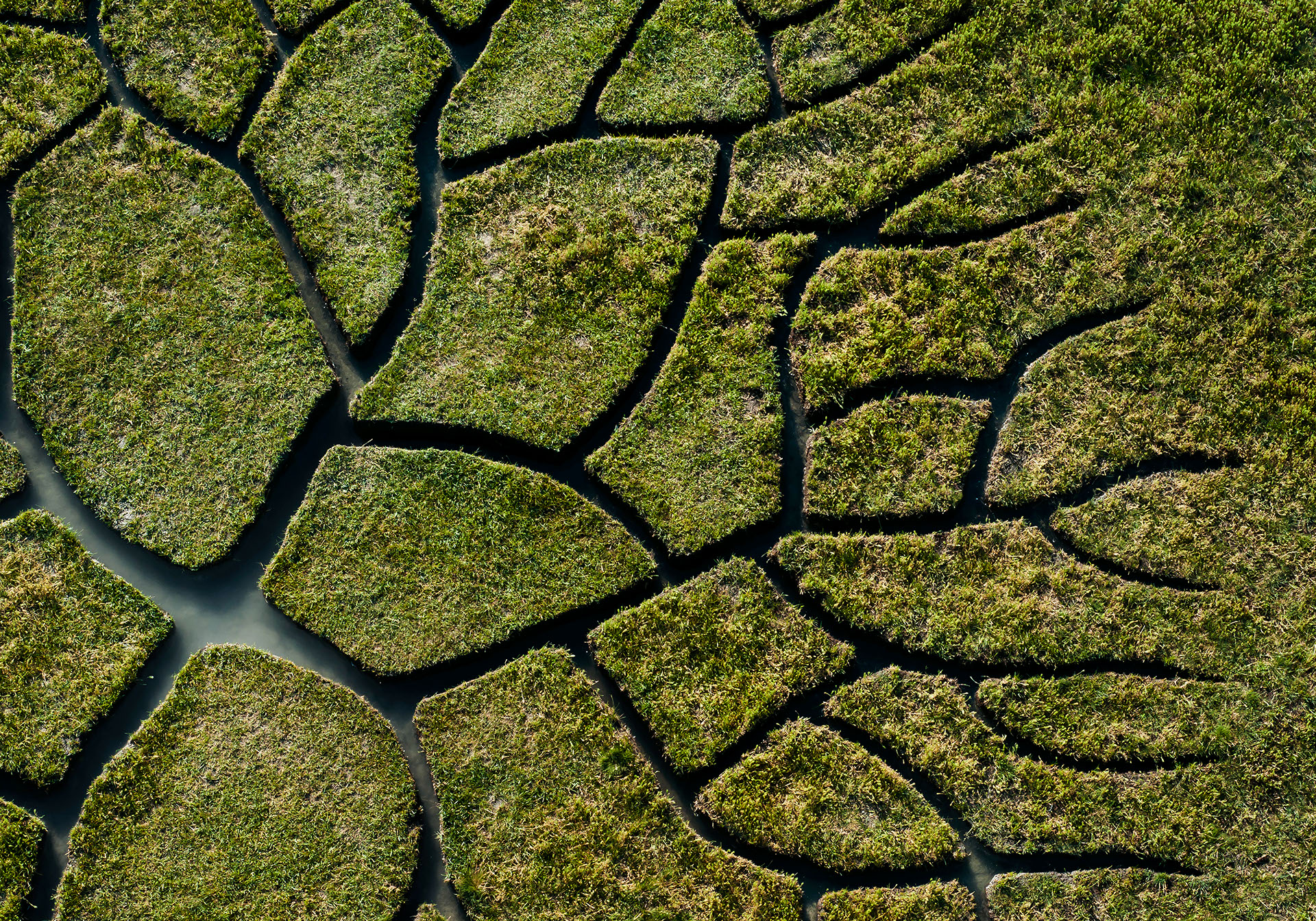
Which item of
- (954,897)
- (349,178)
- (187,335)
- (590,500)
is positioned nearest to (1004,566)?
(954,897)

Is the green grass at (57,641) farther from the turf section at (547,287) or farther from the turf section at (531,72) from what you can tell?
the turf section at (531,72)

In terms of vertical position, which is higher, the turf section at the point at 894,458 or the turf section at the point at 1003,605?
the turf section at the point at 894,458

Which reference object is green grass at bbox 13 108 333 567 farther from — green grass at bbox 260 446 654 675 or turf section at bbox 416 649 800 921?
turf section at bbox 416 649 800 921

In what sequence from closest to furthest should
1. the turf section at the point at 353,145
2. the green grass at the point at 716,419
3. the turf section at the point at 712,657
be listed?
the turf section at the point at 712,657 → the green grass at the point at 716,419 → the turf section at the point at 353,145

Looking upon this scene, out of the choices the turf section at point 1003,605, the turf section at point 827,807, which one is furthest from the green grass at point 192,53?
the turf section at point 827,807

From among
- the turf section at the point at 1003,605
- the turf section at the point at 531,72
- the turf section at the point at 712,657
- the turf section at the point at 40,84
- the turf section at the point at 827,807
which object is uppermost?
the turf section at the point at 531,72

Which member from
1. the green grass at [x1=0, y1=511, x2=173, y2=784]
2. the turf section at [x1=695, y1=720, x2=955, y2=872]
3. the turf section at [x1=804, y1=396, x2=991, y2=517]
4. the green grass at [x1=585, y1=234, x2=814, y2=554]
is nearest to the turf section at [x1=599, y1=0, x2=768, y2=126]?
the green grass at [x1=585, y1=234, x2=814, y2=554]

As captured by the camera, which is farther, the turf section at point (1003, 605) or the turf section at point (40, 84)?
the turf section at point (40, 84)
